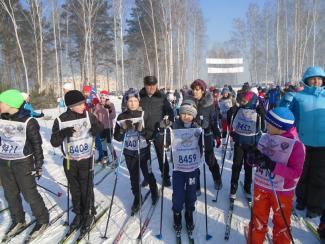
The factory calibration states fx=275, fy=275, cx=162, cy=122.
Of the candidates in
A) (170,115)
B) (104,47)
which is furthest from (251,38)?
(170,115)

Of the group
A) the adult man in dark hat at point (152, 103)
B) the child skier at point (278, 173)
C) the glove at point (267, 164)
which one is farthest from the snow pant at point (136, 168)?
the glove at point (267, 164)

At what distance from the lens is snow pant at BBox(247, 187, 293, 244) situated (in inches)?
116

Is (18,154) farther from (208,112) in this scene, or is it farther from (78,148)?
(208,112)

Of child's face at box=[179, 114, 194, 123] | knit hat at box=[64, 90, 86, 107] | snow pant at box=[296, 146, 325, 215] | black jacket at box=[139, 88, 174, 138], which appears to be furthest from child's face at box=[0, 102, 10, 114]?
snow pant at box=[296, 146, 325, 215]

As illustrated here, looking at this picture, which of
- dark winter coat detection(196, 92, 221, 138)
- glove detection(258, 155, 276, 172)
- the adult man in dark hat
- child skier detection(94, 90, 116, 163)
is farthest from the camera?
child skier detection(94, 90, 116, 163)

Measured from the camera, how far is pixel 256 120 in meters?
4.34

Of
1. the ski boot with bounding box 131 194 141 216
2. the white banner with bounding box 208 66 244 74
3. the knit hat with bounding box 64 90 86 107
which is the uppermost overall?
the white banner with bounding box 208 66 244 74

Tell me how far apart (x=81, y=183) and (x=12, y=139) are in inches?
43.9

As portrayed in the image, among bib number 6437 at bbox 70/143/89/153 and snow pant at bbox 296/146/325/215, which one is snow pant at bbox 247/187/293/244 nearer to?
snow pant at bbox 296/146/325/215

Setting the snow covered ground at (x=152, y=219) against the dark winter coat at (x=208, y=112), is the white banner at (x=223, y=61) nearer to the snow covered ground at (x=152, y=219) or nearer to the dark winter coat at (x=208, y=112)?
the snow covered ground at (x=152, y=219)

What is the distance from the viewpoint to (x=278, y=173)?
9.19ft

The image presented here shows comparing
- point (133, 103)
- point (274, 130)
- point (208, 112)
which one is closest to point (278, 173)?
point (274, 130)

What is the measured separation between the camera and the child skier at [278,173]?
111 inches

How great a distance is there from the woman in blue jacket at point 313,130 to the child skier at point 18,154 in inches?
146
